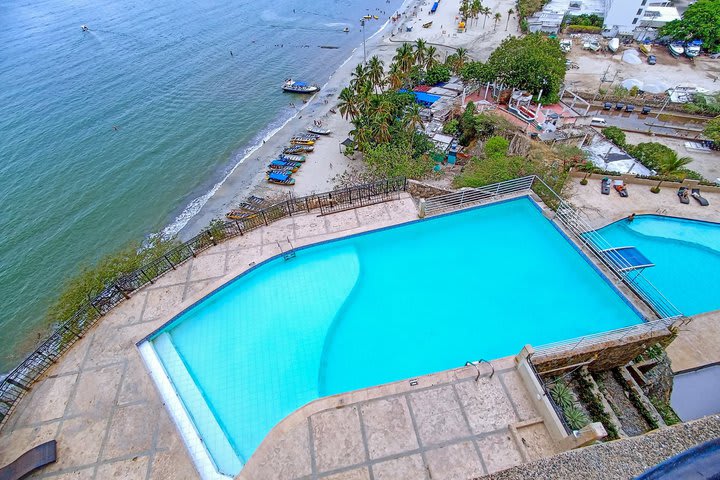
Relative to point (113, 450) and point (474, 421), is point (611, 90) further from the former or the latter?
point (113, 450)

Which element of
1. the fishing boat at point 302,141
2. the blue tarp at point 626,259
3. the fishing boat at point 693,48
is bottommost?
the fishing boat at point 302,141

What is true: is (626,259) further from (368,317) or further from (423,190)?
(368,317)

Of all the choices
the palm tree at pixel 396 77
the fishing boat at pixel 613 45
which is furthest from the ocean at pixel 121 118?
the fishing boat at pixel 613 45

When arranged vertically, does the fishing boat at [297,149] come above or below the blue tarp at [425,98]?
below

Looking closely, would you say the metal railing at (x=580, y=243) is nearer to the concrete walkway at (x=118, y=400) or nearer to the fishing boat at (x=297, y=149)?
the concrete walkway at (x=118, y=400)

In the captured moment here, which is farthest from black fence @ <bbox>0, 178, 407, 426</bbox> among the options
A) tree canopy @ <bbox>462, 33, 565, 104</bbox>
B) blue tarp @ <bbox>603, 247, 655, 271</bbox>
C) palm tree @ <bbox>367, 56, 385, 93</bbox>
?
palm tree @ <bbox>367, 56, 385, 93</bbox>

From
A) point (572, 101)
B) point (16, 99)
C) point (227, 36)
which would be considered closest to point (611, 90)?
point (572, 101)

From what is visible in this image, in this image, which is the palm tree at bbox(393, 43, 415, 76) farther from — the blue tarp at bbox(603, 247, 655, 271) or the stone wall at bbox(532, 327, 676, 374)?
the stone wall at bbox(532, 327, 676, 374)

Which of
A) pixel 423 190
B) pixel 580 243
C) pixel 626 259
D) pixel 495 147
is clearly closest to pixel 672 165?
pixel 495 147
